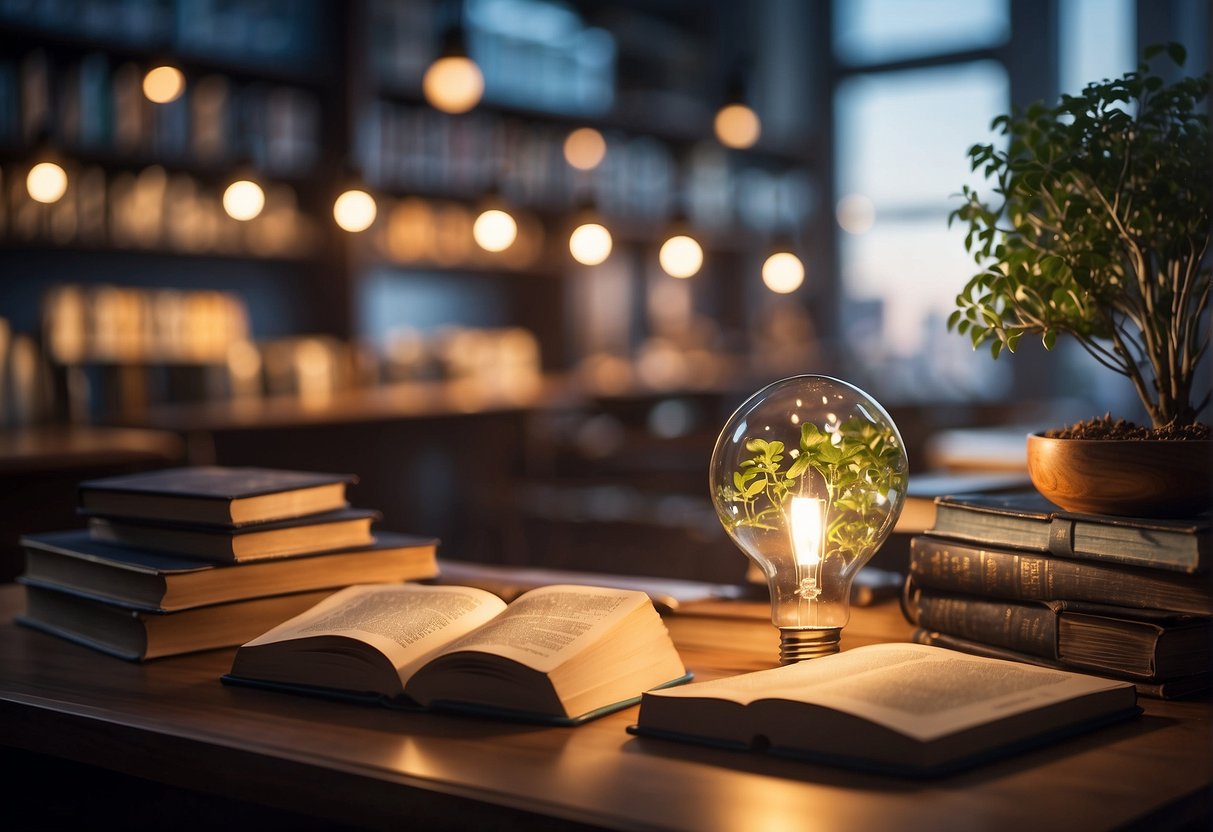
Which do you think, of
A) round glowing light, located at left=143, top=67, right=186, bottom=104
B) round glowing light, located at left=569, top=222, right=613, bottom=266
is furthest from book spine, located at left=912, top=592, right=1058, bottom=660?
round glowing light, located at left=569, top=222, right=613, bottom=266

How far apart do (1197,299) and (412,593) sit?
30.6 inches

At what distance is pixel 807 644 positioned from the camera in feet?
3.81

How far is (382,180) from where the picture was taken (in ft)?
19.7

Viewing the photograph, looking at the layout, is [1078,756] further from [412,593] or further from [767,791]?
[412,593]

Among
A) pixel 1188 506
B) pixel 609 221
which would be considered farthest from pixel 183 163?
pixel 1188 506

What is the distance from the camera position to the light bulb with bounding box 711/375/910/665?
3.78 feet

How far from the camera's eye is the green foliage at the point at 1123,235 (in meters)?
1.22

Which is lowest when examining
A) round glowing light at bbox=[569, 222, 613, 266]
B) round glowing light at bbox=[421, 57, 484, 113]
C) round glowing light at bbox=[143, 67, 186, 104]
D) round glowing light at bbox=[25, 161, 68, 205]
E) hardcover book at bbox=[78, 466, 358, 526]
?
hardcover book at bbox=[78, 466, 358, 526]

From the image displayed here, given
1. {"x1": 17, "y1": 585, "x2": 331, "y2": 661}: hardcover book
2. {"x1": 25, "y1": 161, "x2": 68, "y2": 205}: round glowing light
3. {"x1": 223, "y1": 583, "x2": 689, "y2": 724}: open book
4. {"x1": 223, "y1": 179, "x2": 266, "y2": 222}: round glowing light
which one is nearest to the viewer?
{"x1": 223, "y1": 583, "x2": 689, "y2": 724}: open book

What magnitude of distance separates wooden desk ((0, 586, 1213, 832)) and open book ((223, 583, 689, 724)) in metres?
0.02

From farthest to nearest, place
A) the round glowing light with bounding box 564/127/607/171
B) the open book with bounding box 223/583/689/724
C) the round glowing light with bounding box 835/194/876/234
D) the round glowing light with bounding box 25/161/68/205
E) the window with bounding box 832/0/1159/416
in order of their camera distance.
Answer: the round glowing light with bounding box 835/194/876/234, the window with bounding box 832/0/1159/416, the round glowing light with bounding box 564/127/607/171, the round glowing light with bounding box 25/161/68/205, the open book with bounding box 223/583/689/724

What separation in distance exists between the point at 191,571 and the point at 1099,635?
0.82 meters

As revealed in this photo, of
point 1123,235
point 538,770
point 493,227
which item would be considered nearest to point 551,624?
point 538,770

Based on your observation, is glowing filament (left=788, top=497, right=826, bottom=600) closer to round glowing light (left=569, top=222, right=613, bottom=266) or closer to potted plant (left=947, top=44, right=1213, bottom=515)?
potted plant (left=947, top=44, right=1213, bottom=515)
